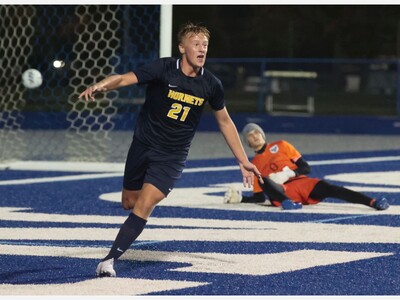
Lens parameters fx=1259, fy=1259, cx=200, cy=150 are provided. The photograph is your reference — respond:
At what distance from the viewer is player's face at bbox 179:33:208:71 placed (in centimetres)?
838

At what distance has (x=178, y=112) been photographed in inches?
332

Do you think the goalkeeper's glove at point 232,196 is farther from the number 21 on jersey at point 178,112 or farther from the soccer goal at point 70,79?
the soccer goal at point 70,79

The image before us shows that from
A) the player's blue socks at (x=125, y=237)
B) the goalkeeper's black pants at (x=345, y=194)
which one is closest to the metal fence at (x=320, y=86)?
the goalkeeper's black pants at (x=345, y=194)

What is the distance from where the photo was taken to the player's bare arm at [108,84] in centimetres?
766

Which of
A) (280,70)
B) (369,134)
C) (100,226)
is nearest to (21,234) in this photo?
(100,226)

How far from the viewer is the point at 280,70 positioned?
32875 mm

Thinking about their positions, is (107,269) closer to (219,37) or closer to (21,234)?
(21,234)

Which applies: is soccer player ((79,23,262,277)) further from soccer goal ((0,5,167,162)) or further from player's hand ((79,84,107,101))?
soccer goal ((0,5,167,162))

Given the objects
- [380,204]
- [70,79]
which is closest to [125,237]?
[380,204]

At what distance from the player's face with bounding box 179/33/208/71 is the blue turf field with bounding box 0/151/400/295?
1.38m

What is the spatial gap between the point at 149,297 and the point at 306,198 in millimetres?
5176

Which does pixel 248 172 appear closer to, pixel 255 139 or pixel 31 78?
pixel 255 139

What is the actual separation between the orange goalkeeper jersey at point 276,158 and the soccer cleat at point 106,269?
4346mm

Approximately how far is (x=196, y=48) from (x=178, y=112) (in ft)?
1.46
